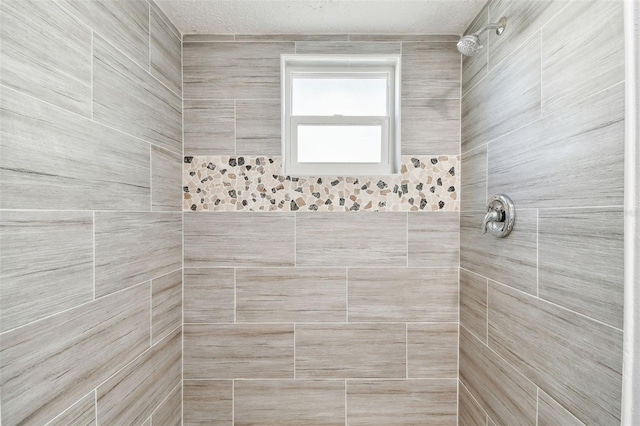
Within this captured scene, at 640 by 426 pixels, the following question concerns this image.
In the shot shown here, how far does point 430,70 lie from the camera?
1823mm

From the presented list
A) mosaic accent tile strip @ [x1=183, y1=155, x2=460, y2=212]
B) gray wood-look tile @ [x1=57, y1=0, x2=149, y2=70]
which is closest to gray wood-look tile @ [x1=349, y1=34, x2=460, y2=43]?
mosaic accent tile strip @ [x1=183, y1=155, x2=460, y2=212]

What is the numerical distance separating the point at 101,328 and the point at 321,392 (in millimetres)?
1126

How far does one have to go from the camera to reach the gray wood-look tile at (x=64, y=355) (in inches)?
32.5

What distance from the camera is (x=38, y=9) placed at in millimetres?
894

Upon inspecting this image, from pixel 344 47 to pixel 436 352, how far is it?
1.63 m

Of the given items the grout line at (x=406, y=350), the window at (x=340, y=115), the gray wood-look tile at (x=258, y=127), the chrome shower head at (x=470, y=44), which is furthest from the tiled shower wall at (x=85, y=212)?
the chrome shower head at (x=470, y=44)

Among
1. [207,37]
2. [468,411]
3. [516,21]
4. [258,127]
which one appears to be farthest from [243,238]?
[516,21]

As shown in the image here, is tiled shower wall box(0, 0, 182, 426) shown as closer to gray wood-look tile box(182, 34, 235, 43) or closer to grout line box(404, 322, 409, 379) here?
gray wood-look tile box(182, 34, 235, 43)

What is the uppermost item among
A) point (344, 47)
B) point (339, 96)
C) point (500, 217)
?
point (344, 47)

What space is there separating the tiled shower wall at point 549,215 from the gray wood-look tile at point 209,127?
1.19 m

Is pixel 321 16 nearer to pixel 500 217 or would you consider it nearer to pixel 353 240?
pixel 353 240

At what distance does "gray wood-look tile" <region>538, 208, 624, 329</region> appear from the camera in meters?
0.83

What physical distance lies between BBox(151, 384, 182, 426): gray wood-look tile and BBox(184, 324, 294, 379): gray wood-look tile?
0.10 m

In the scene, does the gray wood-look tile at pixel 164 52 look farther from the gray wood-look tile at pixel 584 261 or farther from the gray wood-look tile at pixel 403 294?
the gray wood-look tile at pixel 584 261
